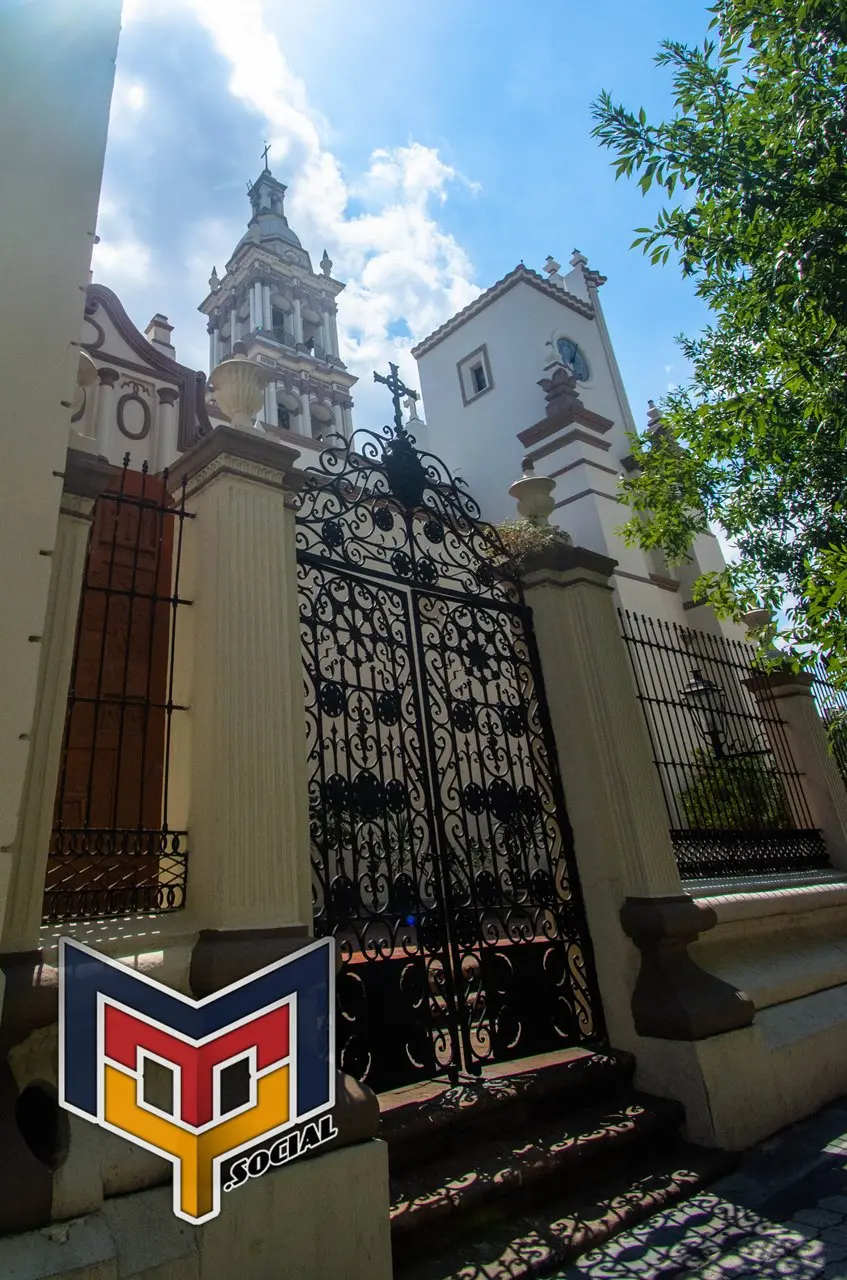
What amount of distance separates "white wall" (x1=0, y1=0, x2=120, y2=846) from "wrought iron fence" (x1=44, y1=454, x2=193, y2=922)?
66cm

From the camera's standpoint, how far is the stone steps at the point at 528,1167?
109 inches

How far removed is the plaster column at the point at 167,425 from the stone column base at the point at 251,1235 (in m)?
6.47

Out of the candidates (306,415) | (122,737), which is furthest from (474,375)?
(122,737)

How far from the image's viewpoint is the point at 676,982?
4242 millimetres

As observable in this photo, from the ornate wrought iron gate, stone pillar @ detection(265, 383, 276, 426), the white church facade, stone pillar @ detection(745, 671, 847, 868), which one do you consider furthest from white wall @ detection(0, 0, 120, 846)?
stone pillar @ detection(265, 383, 276, 426)

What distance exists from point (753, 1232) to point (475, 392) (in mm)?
15372

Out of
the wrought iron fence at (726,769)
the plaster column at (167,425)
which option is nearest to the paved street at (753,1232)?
the wrought iron fence at (726,769)

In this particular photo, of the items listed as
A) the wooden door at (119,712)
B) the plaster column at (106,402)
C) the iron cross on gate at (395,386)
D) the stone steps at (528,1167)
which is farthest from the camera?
the plaster column at (106,402)

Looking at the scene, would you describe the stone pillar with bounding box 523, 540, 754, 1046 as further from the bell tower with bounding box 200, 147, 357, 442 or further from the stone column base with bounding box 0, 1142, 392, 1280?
the bell tower with bounding box 200, 147, 357, 442

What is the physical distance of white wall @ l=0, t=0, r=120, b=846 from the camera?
7.14 feet

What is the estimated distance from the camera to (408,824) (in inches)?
160

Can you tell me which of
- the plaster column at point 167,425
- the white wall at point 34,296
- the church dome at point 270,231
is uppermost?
the church dome at point 270,231

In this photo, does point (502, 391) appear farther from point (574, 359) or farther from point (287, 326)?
point (287, 326)

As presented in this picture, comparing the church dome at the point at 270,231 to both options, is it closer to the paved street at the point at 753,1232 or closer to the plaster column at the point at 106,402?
the plaster column at the point at 106,402
